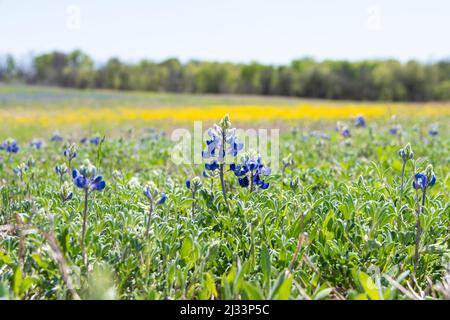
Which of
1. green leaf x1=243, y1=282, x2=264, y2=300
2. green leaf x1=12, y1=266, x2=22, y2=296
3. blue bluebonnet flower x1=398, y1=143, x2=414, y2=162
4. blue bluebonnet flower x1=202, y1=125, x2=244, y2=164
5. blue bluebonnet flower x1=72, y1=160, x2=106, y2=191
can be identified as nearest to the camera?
green leaf x1=243, y1=282, x2=264, y2=300

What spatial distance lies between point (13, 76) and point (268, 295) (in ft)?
367

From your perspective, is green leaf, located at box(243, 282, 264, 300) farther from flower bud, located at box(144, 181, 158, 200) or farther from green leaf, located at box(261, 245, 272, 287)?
flower bud, located at box(144, 181, 158, 200)

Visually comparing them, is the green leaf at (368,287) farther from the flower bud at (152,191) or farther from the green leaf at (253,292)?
the flower bud at (152,191)

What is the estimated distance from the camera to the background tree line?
66.2m

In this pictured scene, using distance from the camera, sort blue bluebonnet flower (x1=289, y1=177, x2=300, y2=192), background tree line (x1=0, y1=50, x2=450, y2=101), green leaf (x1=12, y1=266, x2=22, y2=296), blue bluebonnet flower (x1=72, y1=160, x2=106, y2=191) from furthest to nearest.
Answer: background tree line (x1=0, y1=50, x2=450, y2=101), blue bluebonnet flower (x1=289, y1=177, x2=300, y2=192), blue bluebonnet flower (x1=72, y1=160, x2=106, y2=191), green leaf (x1=12, y1=266, x2=22, y2=296)

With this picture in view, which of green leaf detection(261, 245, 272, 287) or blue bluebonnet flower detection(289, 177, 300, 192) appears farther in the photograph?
blue bluebonnet flower detection(289, 177, 300, 192)

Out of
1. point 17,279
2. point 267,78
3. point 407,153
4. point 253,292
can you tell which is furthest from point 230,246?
point 267,78

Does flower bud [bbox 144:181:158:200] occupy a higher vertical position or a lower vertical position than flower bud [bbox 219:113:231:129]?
lower

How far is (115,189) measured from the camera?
3311 mm

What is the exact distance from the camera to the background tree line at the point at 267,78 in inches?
2606

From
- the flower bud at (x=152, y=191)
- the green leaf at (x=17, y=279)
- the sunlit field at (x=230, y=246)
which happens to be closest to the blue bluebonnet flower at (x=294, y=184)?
the sunlit field at (x=230, y=246)

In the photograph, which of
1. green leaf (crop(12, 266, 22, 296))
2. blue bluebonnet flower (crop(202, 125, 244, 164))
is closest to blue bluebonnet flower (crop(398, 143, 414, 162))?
blue bluebonnet flower (crop(202, 125, 244, 164))

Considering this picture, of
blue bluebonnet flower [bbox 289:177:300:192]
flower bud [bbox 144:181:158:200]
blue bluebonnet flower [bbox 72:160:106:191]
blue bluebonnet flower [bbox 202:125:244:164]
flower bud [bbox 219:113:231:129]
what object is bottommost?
blue bluebonnet flower [bbox 289:177:300:192]

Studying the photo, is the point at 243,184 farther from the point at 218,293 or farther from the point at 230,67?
the point at 230,67
